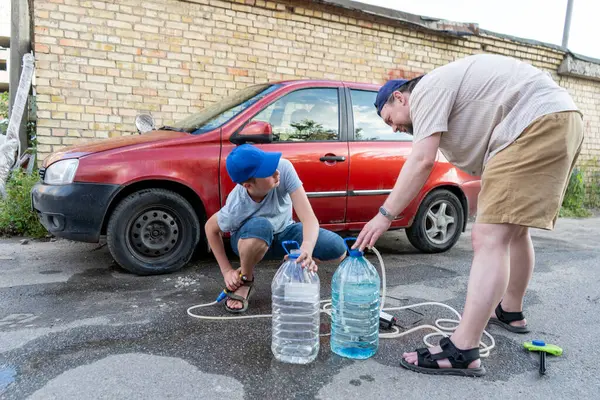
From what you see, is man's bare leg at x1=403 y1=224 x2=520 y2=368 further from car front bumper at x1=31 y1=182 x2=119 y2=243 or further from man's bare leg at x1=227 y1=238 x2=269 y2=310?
car front bumper at x1=31 y1=182 x2=119 y2=243

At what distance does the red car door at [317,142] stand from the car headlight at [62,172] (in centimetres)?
148

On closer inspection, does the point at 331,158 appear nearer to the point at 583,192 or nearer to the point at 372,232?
the point at 372,232

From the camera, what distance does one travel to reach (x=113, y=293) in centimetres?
323

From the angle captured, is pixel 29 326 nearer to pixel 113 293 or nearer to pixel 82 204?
pixel 113 293

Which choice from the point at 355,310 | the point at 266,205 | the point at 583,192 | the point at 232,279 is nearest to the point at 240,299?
the point at 232,279

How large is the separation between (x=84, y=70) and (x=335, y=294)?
4.79 meters

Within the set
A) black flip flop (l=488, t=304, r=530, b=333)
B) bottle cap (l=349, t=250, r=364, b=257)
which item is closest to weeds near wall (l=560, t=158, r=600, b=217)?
black flip flop (l=488, t=304, r=530, b=333)

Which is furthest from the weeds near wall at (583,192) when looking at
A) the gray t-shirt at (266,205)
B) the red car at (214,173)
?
the gray t-shirt at (266,205)

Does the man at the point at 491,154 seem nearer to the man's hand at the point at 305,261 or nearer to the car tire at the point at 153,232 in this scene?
the man's hand at the point at 305,261

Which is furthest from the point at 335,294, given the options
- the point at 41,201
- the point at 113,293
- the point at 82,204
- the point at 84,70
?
the point at 84,70

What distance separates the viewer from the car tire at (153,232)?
353 centimetres

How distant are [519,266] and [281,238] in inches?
58.1

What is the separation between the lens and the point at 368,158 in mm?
4258

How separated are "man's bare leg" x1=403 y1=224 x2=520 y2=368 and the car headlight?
9.64ft
